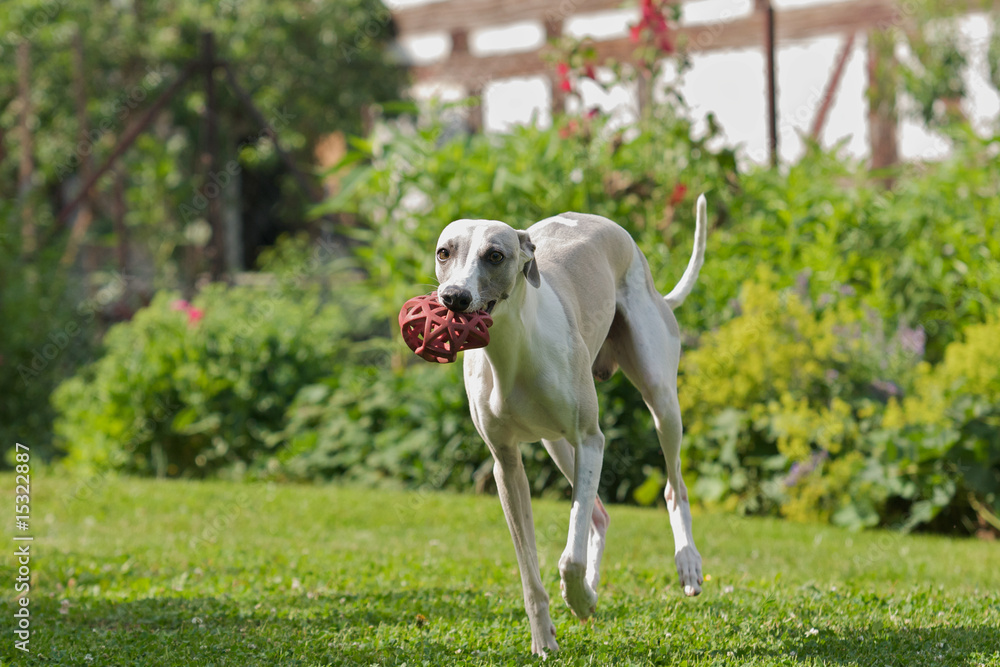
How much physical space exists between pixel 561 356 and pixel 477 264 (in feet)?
1.73

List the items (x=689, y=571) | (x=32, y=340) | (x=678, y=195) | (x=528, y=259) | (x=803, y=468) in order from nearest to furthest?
(x=528, y=259), (x=689, y=571), (x=803, y=468), (x=678, y=195), (x=32, y=340)

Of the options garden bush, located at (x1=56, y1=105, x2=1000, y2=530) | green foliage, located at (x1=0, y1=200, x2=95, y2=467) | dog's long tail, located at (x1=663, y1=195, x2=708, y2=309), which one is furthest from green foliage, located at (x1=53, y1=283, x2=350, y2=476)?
dog's long tail, located at (x1=663, y1=195, x2=708, y2=309)

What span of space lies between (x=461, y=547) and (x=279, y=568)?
1.13 m

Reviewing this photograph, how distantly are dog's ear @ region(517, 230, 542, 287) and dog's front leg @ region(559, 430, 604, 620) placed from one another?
21.7 inches

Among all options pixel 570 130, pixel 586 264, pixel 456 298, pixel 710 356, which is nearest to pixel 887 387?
pixel 710 356

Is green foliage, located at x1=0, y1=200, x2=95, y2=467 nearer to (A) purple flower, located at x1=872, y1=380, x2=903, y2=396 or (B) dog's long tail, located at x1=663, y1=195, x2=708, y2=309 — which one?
(A) purple flower, located at x1=872, y1=380, x2=903, y2=396

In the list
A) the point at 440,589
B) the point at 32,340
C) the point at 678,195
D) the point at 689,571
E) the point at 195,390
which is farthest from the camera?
the point at 32,340

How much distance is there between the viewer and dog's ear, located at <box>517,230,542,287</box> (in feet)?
10.2

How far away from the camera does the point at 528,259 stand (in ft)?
10.2

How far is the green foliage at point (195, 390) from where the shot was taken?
29.5 feet

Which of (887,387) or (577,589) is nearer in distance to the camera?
(577,589)

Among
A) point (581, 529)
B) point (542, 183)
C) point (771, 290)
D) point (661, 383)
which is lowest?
point (581, 529)

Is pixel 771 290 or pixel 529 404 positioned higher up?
pixel 771 290

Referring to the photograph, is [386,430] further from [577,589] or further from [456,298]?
[456,298]
